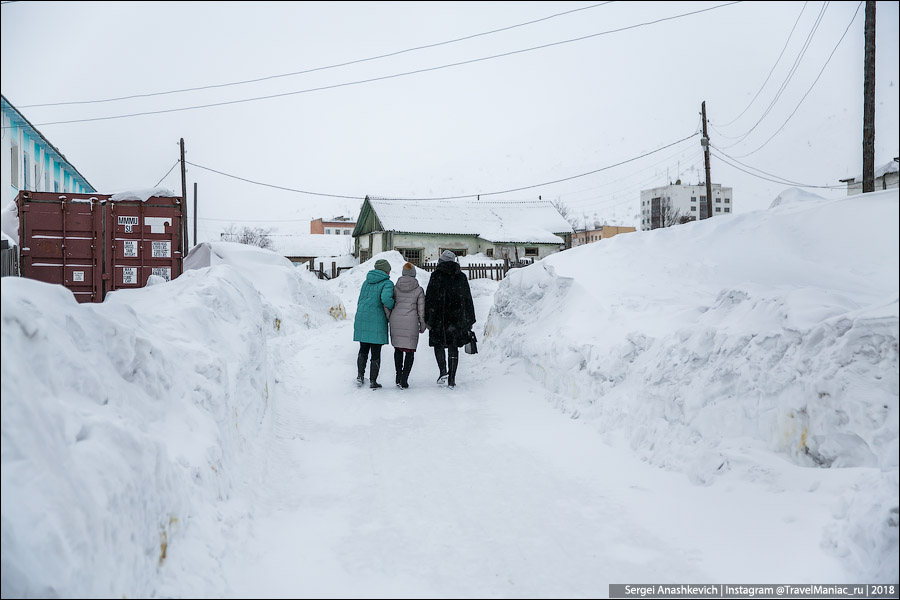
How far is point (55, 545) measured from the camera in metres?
2.17

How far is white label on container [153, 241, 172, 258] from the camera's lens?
427 inches

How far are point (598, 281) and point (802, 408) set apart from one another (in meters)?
5.20

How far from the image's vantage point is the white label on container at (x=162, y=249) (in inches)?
427

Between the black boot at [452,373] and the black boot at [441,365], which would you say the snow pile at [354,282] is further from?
the black boot at [452,373]

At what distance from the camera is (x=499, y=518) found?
3.96m

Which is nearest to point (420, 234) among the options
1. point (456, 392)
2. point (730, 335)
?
point (456, 392)

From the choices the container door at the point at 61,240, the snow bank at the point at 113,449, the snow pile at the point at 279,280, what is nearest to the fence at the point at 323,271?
the snow pile at the point at 279,280

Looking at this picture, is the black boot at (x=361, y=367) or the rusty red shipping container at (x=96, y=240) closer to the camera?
the black boot at (x=361, y=367)

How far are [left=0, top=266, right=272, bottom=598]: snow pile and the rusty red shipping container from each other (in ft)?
21.2

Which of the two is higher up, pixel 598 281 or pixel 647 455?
pixel 598 281

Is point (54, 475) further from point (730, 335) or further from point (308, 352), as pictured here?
point (308, 352)

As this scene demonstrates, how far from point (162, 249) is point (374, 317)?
5361mm

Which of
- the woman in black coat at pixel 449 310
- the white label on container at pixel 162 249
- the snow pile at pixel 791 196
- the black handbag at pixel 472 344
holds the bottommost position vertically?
the black handbag at pixel 472 344

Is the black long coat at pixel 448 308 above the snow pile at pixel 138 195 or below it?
below
